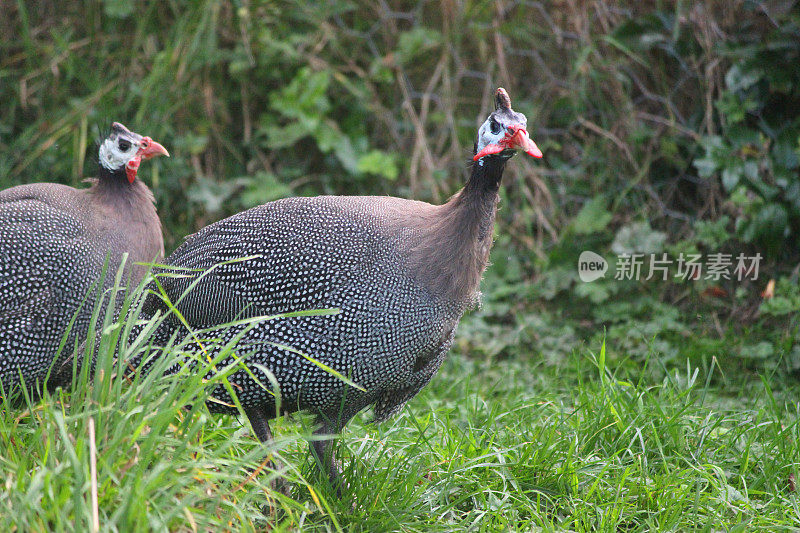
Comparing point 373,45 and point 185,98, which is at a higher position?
point 373,45

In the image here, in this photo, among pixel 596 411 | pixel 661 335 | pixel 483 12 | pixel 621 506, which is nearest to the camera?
pixel 621 506

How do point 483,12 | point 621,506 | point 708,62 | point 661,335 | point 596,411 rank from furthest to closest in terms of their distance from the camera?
point 483,12, point 708,62, point 661,335, point 596,411, point 621,506

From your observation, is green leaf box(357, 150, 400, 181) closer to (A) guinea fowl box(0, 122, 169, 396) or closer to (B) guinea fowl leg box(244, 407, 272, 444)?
(A) guinea fowl box(0, 122, 169, 396)

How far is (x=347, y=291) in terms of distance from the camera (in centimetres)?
276

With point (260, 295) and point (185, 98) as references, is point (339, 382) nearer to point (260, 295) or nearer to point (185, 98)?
point (260, 295)

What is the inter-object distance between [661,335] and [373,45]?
274cm

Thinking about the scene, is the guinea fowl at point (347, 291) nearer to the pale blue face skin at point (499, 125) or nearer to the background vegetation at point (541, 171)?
the pale blue face skin at point (499, 125)

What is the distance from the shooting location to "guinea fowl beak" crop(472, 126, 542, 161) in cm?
268

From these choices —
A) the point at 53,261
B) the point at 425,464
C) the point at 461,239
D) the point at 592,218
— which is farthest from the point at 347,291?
the point at 592,218

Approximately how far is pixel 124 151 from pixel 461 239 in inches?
64.7

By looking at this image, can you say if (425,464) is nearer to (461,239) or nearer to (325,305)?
(325,305)

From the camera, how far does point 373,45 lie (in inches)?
226

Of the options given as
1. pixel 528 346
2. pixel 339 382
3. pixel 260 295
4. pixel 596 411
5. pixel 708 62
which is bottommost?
pixel 528 346

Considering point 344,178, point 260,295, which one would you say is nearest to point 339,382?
point 260,295
